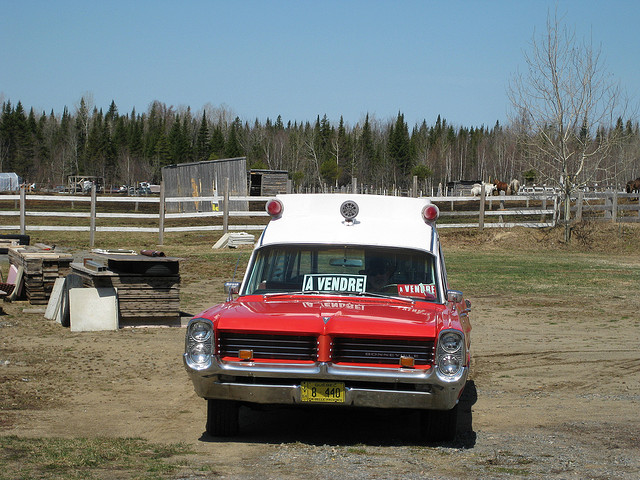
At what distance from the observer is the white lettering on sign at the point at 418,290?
7.09m

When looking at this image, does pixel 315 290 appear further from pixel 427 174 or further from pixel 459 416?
pixel 427 174

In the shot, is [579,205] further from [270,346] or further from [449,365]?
[270,346]

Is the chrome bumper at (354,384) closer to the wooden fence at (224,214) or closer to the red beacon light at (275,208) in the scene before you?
the red beacon light at (275,208)

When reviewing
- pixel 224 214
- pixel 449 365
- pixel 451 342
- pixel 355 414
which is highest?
pixel 224 214

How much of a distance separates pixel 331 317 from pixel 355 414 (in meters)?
1.62

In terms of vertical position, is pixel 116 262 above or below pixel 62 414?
above

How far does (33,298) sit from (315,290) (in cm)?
797

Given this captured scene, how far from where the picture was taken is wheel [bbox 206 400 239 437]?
248 inches

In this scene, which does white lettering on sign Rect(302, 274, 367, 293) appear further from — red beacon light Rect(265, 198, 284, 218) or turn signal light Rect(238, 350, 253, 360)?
turn signal light Rect(238, 350, 253, 360)

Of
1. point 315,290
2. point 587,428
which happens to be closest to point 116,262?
point 315,290

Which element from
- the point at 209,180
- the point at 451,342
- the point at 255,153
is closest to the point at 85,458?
the point at 451,342

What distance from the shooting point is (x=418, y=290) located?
7.14m

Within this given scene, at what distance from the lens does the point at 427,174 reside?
307 ft

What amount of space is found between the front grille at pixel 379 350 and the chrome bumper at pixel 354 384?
9 cm
